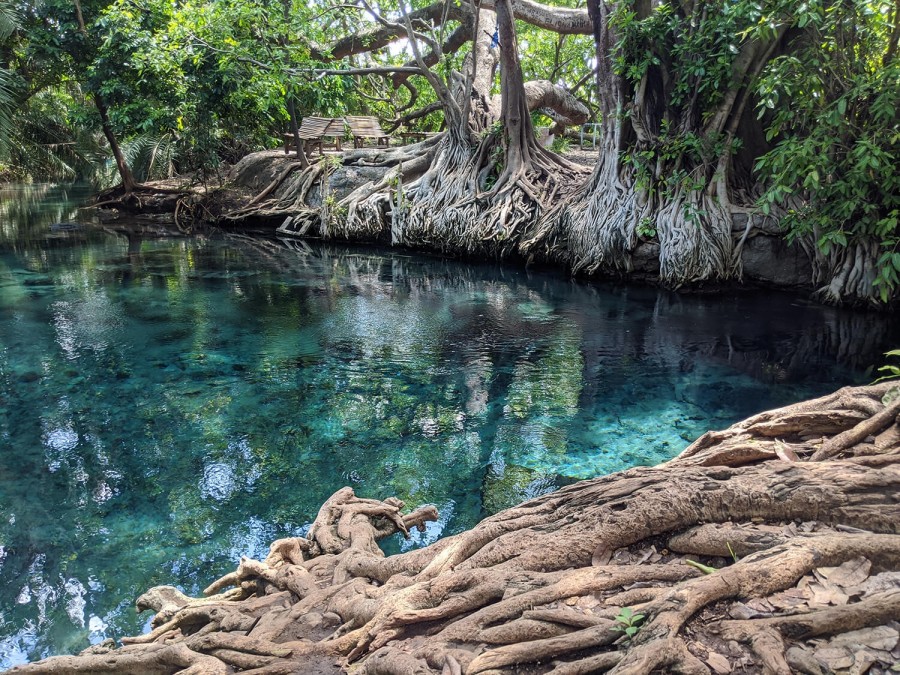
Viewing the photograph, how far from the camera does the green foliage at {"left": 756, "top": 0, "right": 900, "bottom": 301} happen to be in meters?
7.42

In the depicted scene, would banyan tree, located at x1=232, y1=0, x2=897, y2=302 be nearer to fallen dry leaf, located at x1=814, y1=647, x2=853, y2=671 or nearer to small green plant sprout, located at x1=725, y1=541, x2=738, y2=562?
small green plant sprout, located at x1=725, y1=541, x2=738, y2=562

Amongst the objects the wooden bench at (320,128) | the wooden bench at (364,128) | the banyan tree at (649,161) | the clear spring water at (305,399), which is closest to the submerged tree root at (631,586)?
the clear spring water at (305,399)

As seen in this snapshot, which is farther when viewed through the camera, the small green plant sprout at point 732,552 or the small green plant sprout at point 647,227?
the small green plant sprout at point 647,227

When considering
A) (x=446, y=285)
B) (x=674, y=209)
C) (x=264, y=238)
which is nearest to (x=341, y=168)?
(x=264, y=238)

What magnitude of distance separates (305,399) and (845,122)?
23.1ft

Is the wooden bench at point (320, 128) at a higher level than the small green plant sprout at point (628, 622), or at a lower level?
higher

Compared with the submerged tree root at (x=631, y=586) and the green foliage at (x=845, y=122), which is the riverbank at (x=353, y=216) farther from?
the submerged tree root at (x=631, y=586)

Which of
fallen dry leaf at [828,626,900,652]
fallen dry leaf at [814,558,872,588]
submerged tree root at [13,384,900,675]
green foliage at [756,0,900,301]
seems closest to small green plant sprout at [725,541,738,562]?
submerged tree root at [13,384,900,675]

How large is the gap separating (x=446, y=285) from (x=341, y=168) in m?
7.16

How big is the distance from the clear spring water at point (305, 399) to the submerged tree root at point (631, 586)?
0.93 meters

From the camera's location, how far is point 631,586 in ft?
7.27

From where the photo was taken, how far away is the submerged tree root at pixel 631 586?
1.85 meters

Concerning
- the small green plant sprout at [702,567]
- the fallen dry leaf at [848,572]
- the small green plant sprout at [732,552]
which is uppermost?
the fallen dry leaf at [848,572]

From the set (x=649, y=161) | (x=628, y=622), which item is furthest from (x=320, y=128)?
(x=628, y=622)
